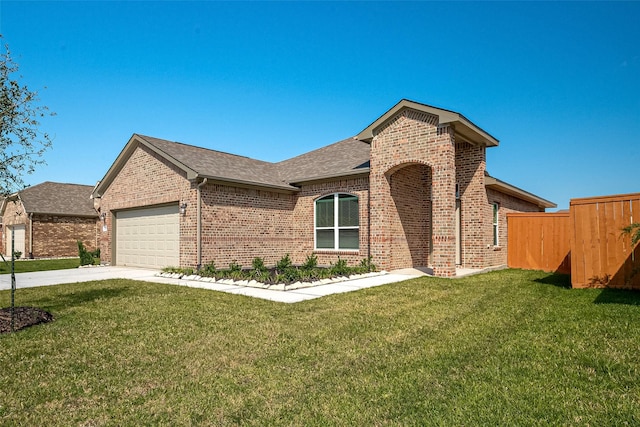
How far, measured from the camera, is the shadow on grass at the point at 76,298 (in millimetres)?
7829

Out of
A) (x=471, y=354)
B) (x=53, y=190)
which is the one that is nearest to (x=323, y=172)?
(x=471, y=354)

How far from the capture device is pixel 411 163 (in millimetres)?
12453

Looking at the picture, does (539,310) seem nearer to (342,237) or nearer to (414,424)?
(414,424)

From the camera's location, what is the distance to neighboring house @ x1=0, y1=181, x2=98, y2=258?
2716 centimetres

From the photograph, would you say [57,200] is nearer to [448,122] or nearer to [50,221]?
[50,221]

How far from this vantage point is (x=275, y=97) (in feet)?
57.5

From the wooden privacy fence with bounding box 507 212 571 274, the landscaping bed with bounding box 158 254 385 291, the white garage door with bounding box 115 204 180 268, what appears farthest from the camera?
the white garage door with bounding box 115 204 180 268

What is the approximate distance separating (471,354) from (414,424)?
6.36 ft

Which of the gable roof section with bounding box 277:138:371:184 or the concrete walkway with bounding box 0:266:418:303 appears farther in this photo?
the gable roof section with bounding box 277:138:371:184

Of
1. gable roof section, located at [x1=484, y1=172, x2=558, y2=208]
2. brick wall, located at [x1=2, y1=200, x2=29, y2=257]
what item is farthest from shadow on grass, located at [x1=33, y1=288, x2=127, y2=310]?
brick wall, located at [x1=2, y1=200, x2=29, y2=257]

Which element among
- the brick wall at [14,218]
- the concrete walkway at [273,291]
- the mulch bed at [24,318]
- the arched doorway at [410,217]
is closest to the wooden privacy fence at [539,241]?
the arched doorway at [410,217]

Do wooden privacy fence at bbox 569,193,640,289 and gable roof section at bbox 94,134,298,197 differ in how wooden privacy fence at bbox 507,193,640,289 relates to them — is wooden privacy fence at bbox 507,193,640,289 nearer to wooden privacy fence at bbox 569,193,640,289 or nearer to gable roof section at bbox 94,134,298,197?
wooden privacy fence at bbox 569,193,640,289

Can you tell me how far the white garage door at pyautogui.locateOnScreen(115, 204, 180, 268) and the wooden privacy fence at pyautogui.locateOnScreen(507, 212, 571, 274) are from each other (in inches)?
508

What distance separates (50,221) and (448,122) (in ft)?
95.8
